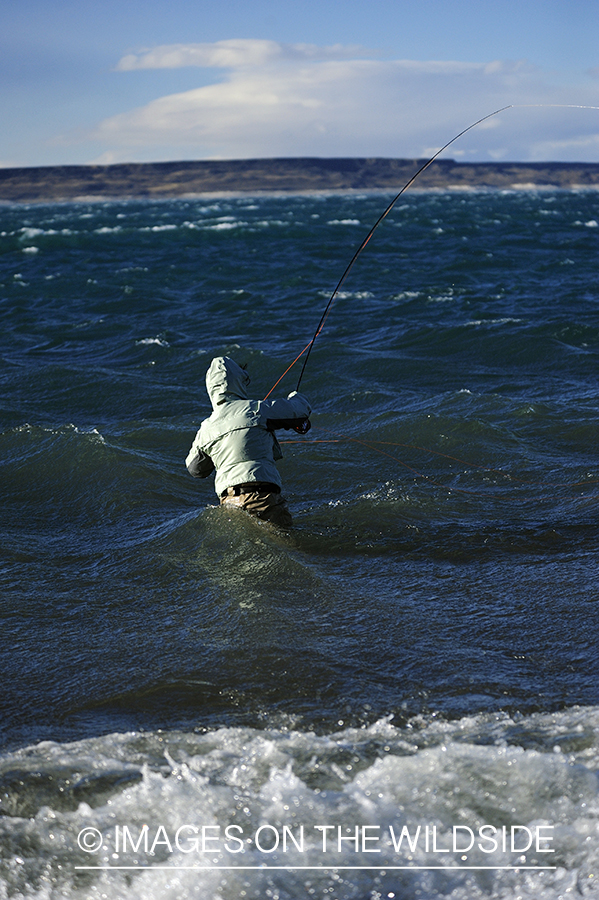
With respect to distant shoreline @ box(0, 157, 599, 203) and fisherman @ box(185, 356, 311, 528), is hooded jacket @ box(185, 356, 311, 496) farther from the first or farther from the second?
distant shoreline @ box(0, 157, 599, 203)

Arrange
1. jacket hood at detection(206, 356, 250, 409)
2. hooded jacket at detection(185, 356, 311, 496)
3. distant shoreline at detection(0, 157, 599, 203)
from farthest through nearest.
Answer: distant shoreline at detection(0, 157, 599, 203), jacket hood at detection(206, 356, 250, 409), hooded jacket at detection(185, 356, 311, 496)

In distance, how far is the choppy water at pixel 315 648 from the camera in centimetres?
269

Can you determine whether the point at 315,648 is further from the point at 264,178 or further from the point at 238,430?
the point at 264,178

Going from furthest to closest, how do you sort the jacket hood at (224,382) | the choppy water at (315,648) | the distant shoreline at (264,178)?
1. the distant shoreline at (264,178)
2. the jacket hood at (224,382)
3. the choppy water at (315,648)

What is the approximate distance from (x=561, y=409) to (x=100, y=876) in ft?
21.8

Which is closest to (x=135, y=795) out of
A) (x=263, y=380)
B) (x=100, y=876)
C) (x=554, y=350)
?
(x=100, y=876)

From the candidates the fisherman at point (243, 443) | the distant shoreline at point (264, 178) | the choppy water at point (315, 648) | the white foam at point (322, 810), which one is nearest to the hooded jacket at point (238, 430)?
the fisherman at point (243, 443)

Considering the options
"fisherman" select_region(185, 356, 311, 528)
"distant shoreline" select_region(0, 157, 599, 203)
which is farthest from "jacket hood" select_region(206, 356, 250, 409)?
"distant shoreline" select_region(0, 157, 599, 203)

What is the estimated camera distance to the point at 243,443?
193 inches

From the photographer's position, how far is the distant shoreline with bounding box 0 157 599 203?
127 m

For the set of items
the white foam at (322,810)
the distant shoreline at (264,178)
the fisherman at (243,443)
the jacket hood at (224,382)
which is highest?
the distant shoreline at (264,178)

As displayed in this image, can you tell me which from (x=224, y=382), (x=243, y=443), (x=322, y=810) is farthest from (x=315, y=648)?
(x=224, y=382)

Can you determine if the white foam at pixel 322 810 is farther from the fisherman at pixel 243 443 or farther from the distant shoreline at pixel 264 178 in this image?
the distant shoreline at pixel 264 178

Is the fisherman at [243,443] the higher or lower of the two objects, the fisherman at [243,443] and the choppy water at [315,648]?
the higher
